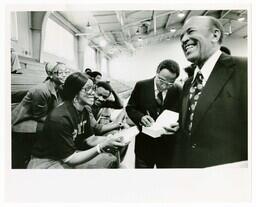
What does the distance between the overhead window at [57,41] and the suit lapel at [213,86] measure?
1.13 meters

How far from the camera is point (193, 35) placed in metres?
2.50

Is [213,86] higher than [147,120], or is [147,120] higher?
[213,86]

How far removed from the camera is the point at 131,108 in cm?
254

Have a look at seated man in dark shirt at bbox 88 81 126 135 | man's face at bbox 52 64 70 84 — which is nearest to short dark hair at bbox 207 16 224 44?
seated man in dark shirt at bbox 88 81 126 135

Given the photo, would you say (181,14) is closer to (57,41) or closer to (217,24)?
(217,24)

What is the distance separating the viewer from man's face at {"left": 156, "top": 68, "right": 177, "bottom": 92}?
2518mm

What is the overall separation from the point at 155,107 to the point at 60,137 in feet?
2.71

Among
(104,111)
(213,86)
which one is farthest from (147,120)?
(213,86)

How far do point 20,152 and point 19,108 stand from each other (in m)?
0.36

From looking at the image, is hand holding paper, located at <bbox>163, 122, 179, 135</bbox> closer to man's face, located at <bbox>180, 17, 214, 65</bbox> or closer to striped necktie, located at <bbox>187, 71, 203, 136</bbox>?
striped necktie, located at <bbox>187, 71, 203, 136</bbox>

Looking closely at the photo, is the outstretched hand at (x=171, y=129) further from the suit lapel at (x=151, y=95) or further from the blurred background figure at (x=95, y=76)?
the blurred background figure at (x=95, y=76)

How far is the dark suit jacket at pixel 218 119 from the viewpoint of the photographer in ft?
8.18

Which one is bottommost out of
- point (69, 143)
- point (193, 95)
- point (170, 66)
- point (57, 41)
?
point (69, 143)
